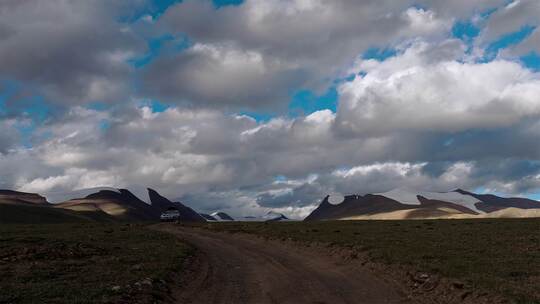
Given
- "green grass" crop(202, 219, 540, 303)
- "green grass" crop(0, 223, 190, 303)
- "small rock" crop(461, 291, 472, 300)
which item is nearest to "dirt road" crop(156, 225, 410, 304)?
"green grass" crop(0, 223, 190, 303)

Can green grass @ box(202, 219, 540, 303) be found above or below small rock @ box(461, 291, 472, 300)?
above

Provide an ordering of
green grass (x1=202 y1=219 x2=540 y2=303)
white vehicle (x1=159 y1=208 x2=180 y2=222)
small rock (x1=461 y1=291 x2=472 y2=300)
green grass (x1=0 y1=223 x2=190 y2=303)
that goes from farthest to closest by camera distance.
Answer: white vehicle (x1=159 y1=208 x2=180 y2=222) < green grass (x1=202 y1=219 x2=540 y2=303) < small rock (x1=461 y1=291 x2=472 y2=300) < green grass (x1=0 y1=223 x2=190 y2=303)

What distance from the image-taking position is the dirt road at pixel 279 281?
20344mm

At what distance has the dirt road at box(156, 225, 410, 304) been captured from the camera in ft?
66.7

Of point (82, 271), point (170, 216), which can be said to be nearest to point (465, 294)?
point (82, 271)

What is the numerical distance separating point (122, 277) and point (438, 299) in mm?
14235

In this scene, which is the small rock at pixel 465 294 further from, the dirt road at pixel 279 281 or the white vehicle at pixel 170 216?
the white vehicle at pixel 170 216

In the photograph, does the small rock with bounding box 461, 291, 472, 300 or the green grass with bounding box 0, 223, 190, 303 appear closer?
the green grass with bounding box 0, 223, 190, 303

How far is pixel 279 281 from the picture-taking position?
24250 mm

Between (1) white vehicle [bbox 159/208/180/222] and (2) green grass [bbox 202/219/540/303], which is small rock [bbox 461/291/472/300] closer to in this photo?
(2) green grass [bbox 202/219/540/303]

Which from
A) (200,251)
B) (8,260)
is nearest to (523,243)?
(200,251)

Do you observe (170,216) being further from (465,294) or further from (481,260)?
(465,294)

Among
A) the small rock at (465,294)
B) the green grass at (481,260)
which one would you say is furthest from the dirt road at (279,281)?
the green grass at (481,260)

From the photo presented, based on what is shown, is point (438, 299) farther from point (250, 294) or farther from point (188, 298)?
point (188, 298)
